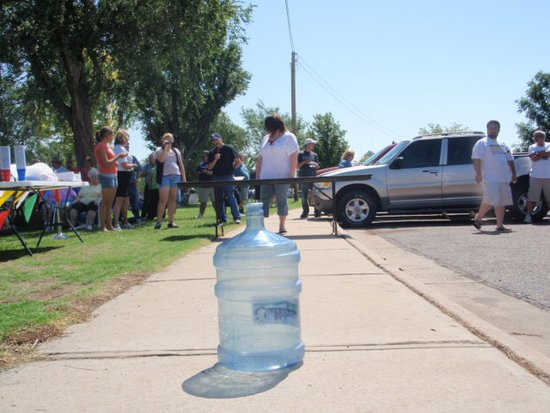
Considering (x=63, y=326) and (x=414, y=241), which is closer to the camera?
(x=63, y=326)

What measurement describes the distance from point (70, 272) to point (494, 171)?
7.67m

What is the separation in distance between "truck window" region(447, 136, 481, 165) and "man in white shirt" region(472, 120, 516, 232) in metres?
1.79

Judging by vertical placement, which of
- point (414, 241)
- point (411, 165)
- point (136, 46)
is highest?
point (136, 46)

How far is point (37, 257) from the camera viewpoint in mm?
7645

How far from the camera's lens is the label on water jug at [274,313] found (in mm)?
3297

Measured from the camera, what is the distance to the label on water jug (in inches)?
130

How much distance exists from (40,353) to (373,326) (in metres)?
2.10

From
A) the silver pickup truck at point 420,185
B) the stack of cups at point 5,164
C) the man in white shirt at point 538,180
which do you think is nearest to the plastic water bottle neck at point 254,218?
the stack of cups at point 5,164

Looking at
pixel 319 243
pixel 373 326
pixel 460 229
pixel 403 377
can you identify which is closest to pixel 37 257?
pixel 319 243

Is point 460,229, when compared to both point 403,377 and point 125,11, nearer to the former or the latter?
point 403,377

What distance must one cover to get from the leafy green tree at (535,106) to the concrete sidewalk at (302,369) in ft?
259

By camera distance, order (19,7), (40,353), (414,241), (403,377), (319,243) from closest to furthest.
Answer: (403,377) → (40,353) → (319,243) → (414,241) → (19,7)

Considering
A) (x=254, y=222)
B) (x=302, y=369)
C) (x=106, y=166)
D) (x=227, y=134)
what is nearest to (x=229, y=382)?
(x=302, y=369)

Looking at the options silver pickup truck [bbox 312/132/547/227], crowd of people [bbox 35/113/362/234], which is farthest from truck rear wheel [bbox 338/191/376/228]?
crowd of people [bbox 35/113/362/234]
